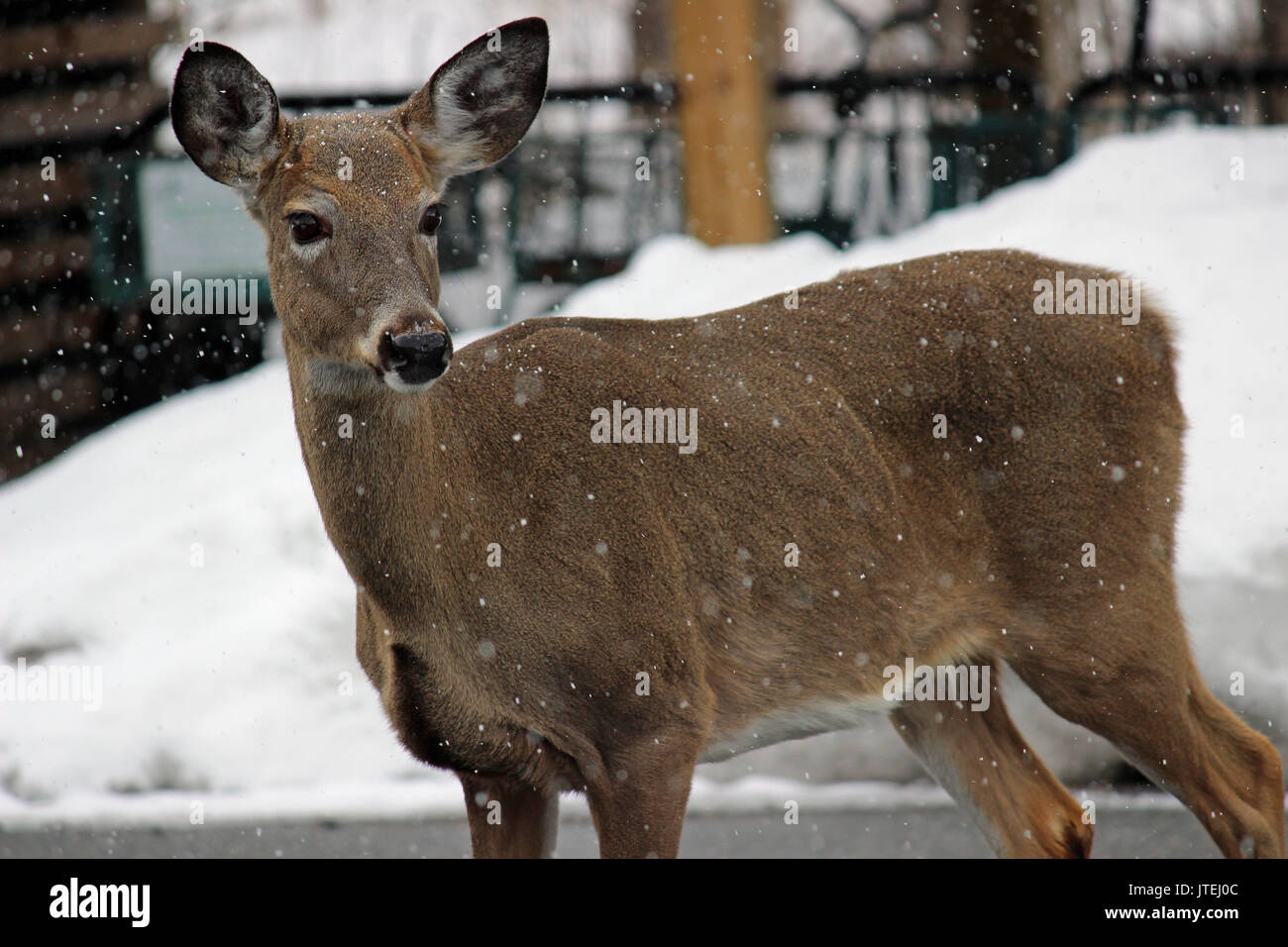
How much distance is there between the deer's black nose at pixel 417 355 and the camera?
11.2 feet

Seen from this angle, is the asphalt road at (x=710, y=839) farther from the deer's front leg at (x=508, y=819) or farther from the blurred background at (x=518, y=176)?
the blurred background at (x=518, y=176)

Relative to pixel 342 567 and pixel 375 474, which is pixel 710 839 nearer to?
pixel 342 567

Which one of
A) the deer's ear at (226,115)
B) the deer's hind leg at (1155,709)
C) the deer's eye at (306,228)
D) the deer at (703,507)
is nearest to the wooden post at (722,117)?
the deer at (703,507)

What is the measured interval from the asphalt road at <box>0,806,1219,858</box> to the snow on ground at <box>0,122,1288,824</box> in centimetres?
20

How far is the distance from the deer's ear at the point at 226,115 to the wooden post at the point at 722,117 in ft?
17.6

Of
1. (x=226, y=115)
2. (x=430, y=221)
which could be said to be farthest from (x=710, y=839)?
(x=226, y=115)

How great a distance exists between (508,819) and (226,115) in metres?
2.00

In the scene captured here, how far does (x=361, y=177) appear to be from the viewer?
3.77m

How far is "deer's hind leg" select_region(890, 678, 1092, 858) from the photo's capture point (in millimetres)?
4871

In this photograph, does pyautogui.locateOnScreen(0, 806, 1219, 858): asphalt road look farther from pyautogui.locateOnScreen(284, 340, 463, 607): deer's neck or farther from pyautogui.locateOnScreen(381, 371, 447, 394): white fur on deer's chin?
pyautogui.locateOnScreen(381, 371, 447, 394): white fur on deer's chin

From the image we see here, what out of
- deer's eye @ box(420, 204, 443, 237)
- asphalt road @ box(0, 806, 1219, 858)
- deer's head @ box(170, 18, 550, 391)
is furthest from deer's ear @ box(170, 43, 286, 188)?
asphalt road @ box(0, 806, 1219, 858)
